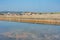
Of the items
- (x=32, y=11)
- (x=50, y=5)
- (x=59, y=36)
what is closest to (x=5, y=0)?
(x=32, y=11)

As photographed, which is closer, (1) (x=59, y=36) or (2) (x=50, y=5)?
(1) (x=59, y=36)

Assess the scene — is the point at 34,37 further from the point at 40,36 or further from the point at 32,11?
the point at 32,11

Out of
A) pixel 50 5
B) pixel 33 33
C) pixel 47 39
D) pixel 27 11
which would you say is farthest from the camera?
pixel 27 11

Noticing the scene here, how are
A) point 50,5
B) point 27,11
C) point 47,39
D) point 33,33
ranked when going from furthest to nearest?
1. point 27,11
2. point 50,5
3. point 33,33
4. point 47,39

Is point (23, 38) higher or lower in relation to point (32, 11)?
lower

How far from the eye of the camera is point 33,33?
14.6 ft

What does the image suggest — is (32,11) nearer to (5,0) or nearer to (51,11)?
(51,11)

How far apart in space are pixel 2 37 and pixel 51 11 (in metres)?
1.81

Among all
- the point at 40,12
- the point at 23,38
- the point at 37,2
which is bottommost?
the point at 23,38

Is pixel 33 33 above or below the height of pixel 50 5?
below

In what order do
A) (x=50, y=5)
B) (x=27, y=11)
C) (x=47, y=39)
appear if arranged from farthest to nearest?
(x=27, y=11) < (x=50, y=5) < (x=47, y=39)

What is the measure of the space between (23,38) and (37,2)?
152 centimetres

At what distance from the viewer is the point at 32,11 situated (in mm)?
5055

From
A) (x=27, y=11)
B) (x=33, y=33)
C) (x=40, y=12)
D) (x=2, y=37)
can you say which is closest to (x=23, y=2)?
(x=27, y=11)
